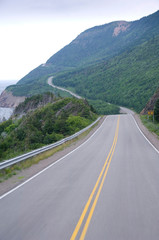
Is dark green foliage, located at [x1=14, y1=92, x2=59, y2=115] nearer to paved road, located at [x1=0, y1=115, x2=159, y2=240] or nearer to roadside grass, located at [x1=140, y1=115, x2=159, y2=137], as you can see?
roadside grass, located at [x1=140, y1=115, x2=159, y2=137]

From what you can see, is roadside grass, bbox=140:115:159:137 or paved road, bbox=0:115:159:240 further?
roadside grass, bbox=140:115:159:137

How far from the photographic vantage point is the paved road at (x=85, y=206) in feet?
17.9

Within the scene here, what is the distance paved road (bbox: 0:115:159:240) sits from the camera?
5449mm

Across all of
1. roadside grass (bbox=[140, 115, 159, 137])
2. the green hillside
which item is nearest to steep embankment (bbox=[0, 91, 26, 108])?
the green hillside

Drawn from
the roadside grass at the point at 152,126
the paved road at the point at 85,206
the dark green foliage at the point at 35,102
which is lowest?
the paved road at the point at 85,206

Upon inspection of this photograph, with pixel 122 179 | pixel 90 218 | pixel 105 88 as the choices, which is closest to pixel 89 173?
pixel 122 179

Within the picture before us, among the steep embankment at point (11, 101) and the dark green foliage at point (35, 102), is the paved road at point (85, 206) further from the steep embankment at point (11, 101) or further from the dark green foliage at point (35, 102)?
the steep embankment at point (11, 101)

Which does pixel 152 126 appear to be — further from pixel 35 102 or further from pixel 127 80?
pixel 127 80

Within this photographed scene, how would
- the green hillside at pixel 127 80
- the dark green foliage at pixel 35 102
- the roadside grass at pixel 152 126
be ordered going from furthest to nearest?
1. the green hillside at pixel 127 80
2. the dark green foliage at pixel 35 102
3. the roadside grass at pixel 152 126

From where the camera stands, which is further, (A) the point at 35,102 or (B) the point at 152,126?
(A) the point at 35,102

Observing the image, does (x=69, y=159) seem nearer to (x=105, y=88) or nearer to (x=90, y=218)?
(x=90, y=218)

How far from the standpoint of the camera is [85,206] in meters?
6.91

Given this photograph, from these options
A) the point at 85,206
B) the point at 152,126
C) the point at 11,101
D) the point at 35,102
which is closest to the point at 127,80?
the point at 35,102

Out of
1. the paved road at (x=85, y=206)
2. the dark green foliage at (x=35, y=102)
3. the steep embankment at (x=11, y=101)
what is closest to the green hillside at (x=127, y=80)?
the dark green foliage at (x=35, y=102)
